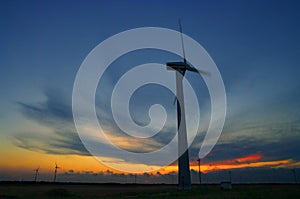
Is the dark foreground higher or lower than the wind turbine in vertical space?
lower

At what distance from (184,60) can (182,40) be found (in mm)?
10701

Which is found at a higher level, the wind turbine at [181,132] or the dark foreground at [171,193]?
the wind turbine at [181,132]

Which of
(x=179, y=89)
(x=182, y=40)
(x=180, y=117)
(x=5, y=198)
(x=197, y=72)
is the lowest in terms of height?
(x=5, y=198)

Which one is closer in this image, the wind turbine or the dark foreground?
the dark foreground

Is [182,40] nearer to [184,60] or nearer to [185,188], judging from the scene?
[184,60]

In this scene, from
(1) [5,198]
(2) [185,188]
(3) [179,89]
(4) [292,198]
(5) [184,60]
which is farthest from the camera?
(5) [184,60]

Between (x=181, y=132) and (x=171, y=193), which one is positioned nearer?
(x=171, y=193)

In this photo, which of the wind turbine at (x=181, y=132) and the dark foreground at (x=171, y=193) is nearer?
the dark foreground at (x=171, y=193)

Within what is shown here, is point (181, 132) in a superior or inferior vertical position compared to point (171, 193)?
superior

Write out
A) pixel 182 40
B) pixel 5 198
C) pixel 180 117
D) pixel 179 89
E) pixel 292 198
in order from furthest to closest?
pixel 182 40, pixel 179 89, pixel 180 117, pixel 5 198, pixel 292 198

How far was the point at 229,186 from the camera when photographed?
283ft

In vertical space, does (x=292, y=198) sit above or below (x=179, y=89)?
below

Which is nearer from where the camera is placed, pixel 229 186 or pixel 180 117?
pixel 180 117

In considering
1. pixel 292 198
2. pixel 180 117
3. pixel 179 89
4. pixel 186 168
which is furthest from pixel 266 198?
pixel 179 89
